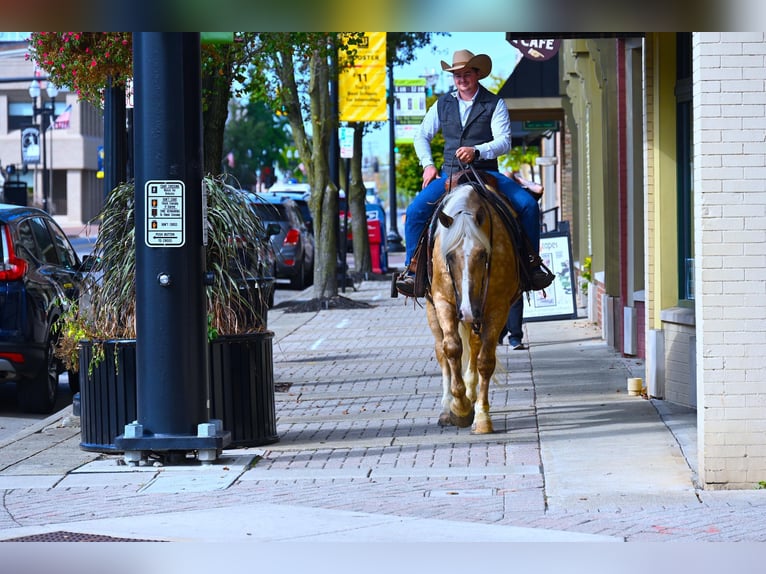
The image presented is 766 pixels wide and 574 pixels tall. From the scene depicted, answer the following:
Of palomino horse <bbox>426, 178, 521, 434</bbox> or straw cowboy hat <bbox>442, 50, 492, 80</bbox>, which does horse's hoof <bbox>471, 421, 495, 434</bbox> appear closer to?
palomino horse <bbox>426, 178, 521, 434</bbox>

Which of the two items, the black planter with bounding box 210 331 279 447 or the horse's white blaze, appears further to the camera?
the horse's white blaze

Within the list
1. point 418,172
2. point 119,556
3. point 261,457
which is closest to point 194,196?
point 261,457

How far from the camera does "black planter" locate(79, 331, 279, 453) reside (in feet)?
31.4

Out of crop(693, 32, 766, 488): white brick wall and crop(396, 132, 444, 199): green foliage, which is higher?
crop(396, 132, 444, 199): green foliage

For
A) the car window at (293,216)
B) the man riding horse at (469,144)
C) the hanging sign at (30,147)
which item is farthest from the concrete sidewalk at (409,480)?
the hanging sign at (30,147)

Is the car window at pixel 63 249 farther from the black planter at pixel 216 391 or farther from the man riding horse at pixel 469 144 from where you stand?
the man riding horse at pixel 469 144

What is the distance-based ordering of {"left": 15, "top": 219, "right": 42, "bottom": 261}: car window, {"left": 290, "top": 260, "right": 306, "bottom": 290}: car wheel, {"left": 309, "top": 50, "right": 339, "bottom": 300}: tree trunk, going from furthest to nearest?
{"left": 290, "top": 260, "right": 306, "bottom": 290}: car wheel < {"left": 309, "top": 50, "right": 339, "bottom": 300}: tree trunk < {"left": 15, "top": 219, "right": 42, "bottom": 261}: car window

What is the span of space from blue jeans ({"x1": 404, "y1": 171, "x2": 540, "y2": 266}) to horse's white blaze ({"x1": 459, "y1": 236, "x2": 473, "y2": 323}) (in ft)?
2.40

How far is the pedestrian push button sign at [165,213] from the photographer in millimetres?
9016

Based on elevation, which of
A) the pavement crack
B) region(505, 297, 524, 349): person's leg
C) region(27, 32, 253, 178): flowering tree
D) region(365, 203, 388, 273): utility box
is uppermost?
region(27, 32, 253, 178): flowering tree

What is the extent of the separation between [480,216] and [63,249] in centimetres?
574

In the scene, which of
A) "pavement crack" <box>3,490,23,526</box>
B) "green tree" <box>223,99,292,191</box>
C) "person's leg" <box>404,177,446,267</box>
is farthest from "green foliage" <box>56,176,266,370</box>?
"green tree" <box>223,99,292,191</box>

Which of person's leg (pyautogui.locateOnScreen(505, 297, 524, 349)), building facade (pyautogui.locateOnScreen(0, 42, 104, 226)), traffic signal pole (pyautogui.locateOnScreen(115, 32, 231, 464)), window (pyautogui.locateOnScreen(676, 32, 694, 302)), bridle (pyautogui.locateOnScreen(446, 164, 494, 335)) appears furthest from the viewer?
building facade (pyautogui.locateOnScreen(0, 42, 104, 226))

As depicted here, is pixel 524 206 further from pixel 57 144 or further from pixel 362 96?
pixel 57 144
